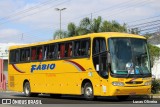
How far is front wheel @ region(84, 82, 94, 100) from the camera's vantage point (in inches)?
900

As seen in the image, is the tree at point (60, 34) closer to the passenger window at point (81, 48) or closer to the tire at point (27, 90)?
the tire at point (27, 90)

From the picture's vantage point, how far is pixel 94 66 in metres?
22.6

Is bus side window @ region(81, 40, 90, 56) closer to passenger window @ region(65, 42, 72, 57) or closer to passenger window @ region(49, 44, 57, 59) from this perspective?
passenger window @ region(65, 42, 72, 57)

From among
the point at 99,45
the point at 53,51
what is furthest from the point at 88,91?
the point at 53,51

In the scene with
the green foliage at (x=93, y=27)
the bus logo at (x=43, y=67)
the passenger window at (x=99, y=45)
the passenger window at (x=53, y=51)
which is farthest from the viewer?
the green foliage at (x=93, y=27)

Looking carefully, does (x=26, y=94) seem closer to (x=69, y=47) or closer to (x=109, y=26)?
(x=69, y=47)

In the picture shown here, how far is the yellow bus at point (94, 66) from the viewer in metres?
21.5

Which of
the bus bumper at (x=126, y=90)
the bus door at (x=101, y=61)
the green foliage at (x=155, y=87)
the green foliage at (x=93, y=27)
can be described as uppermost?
the green foliage at (x=93, y=27)

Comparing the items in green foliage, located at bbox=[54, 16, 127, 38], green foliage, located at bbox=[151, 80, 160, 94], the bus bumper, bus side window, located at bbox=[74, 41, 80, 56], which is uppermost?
green foliage, located at bbox=[54, 16, 127, 38]

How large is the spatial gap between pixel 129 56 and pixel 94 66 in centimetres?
199

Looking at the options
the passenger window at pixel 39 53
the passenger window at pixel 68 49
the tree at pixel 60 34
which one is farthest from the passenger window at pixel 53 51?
the tree at pixel 60 34

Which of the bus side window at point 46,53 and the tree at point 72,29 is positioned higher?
the tree at point 72,29

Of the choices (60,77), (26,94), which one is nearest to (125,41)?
(60,77)

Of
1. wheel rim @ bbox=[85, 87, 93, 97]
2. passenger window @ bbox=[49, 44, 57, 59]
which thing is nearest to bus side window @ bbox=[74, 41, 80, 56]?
wheel rim @ bbox=[85, 87, 93, 97]
